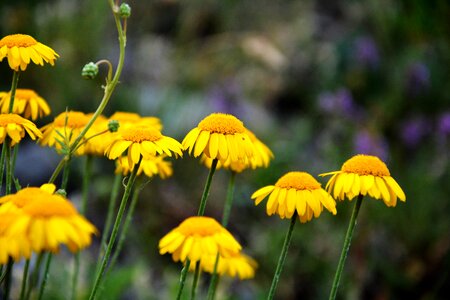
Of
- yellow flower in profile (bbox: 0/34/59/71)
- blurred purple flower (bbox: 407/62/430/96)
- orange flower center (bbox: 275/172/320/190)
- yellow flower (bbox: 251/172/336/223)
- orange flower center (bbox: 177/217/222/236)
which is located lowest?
orange flower center (bbox: 177/217/222/236)

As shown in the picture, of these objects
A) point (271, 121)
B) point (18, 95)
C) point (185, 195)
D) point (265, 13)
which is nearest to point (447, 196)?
point (185, 195)

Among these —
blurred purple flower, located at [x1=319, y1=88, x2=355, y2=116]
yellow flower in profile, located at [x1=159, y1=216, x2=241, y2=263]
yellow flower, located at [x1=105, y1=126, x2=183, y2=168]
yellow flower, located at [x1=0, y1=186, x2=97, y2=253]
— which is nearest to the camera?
yellow flower, located at [x1=0, y1=186, x2=97, y2=253]

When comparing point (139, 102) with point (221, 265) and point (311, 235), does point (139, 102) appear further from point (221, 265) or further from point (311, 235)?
point (221, 265)

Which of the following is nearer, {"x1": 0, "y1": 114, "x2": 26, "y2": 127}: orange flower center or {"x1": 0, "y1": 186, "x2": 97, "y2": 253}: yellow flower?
{"x1": 0, "y1": 186, "x2": 97, "y2": 253}: yellow flower

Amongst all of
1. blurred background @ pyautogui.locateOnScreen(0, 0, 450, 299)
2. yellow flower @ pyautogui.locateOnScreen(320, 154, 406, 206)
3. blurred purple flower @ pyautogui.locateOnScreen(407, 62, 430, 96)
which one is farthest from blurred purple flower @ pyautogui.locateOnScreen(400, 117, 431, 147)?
yellow flower @ pyautogui.locateOnScreen(320, 154, 406, 206)

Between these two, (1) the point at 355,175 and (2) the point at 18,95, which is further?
(2) the point at 18,95

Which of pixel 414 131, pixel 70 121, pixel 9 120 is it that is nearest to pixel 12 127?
pixel 9 120

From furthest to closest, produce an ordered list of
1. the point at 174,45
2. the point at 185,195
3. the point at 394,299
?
the point at 174,45 < the point at 185,195 < the point at 394,299

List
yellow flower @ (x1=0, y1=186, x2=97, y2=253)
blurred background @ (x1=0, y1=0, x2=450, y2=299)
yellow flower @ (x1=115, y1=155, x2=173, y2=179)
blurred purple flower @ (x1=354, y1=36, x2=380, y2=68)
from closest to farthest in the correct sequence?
1. yellow flower @ (x1=0, y1=186, x2=97, y2=253)
2. yellow flower @ (x1=115, y1=155, x2=173, y2=179)
3. blurred background @ (x1=0, y1=0, x2=450, y2=299)
4. blurred purple flower @ (x1=354, y1=36, x2=380, y2=68)

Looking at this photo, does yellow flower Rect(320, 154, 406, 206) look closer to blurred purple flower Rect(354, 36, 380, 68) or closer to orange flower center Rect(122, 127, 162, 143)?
orange flower center Rect(122, 127, 162, 143)
